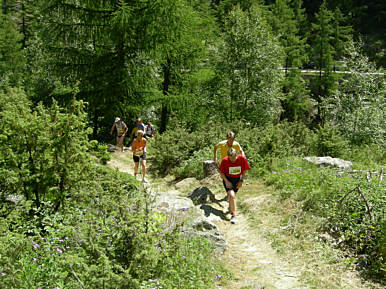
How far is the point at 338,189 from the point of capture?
21.3ft

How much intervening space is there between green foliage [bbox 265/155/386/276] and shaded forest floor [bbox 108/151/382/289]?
1.03 feet

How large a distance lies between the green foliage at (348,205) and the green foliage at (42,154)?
420 centimetres

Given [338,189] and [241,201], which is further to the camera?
[241,201]

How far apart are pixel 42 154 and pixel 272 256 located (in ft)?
13.1

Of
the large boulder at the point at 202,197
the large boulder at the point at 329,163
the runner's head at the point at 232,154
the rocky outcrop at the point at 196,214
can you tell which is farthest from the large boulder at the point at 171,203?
the large boulder at the point at 329,163

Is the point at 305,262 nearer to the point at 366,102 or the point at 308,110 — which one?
the point at 366,102

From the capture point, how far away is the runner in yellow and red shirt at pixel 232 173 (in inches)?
284

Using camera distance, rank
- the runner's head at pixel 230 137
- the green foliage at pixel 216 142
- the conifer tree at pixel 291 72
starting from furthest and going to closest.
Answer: the conifer tree at pixel 291 72, the green foliage at pixel 216 142, the runner's head at pixel 230 137

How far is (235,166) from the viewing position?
7.29 metres

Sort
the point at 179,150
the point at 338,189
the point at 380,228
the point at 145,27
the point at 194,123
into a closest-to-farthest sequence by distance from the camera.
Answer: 1. the point at 380,228
2. the point at 338,189
3. the point at 179,150
4. the point at 145,27
5. the point at 194,123

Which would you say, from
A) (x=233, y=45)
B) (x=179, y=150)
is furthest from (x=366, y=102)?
(x=179, y=150)

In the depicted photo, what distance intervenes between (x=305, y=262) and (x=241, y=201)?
2788 millimetres

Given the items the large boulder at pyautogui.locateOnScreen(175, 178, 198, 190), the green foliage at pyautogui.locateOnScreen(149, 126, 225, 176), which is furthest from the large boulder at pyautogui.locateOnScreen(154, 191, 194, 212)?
the green foliage at pyautogui.locateOnScreen(149, 126, 225, 176)

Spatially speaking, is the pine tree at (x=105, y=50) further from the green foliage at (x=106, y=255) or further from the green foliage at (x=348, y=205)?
the green foliage at (x=106, y=255)
